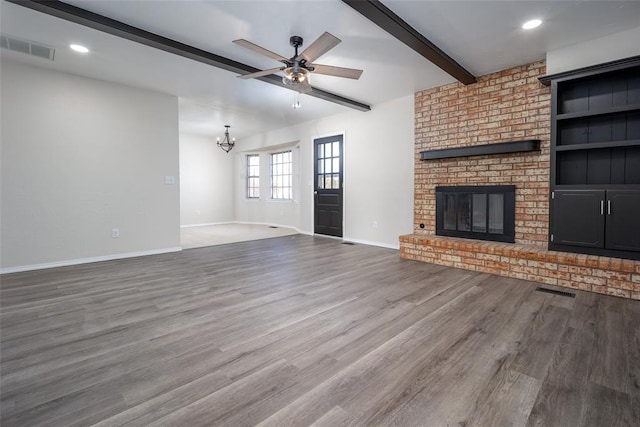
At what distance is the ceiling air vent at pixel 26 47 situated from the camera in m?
3.19

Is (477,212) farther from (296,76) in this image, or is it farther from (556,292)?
(296,76)

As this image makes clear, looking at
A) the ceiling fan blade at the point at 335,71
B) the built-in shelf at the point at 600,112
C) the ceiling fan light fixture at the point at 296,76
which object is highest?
the ceiling fan blade at the point at 335,71

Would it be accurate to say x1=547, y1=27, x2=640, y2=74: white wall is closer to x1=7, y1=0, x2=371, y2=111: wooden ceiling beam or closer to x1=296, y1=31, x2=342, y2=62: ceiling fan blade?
x1=296, y1=31, x2=342, y2=62: ceiling fan blade

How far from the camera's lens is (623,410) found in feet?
4.53

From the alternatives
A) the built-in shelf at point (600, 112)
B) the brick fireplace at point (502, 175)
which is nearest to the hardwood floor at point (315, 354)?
the brick fireplace at point (502, 175)

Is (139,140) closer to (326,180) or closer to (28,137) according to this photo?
(28,137)

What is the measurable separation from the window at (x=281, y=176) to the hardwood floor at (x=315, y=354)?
538cm

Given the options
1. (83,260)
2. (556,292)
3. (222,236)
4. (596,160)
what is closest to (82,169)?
(83,260)

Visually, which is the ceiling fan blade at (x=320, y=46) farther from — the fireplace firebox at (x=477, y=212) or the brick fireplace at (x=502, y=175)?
the fireplace firebox at (x=477, y=212)

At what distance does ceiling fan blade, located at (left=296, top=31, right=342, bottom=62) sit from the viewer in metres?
2.57

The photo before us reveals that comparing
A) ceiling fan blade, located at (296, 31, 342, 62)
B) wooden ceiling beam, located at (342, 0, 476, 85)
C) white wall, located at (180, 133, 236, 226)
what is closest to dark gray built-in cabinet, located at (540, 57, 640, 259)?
wooden ceiling beam, located at (342, 0, 476, 85)

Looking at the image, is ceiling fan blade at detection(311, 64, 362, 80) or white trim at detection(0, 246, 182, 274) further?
white trim at detection(0, 246, 182, 274)

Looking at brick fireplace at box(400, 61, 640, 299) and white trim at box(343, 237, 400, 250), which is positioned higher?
brick fireplace at box(400, 61, 640, 299)

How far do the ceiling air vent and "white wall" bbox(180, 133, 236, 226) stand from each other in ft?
16.5
